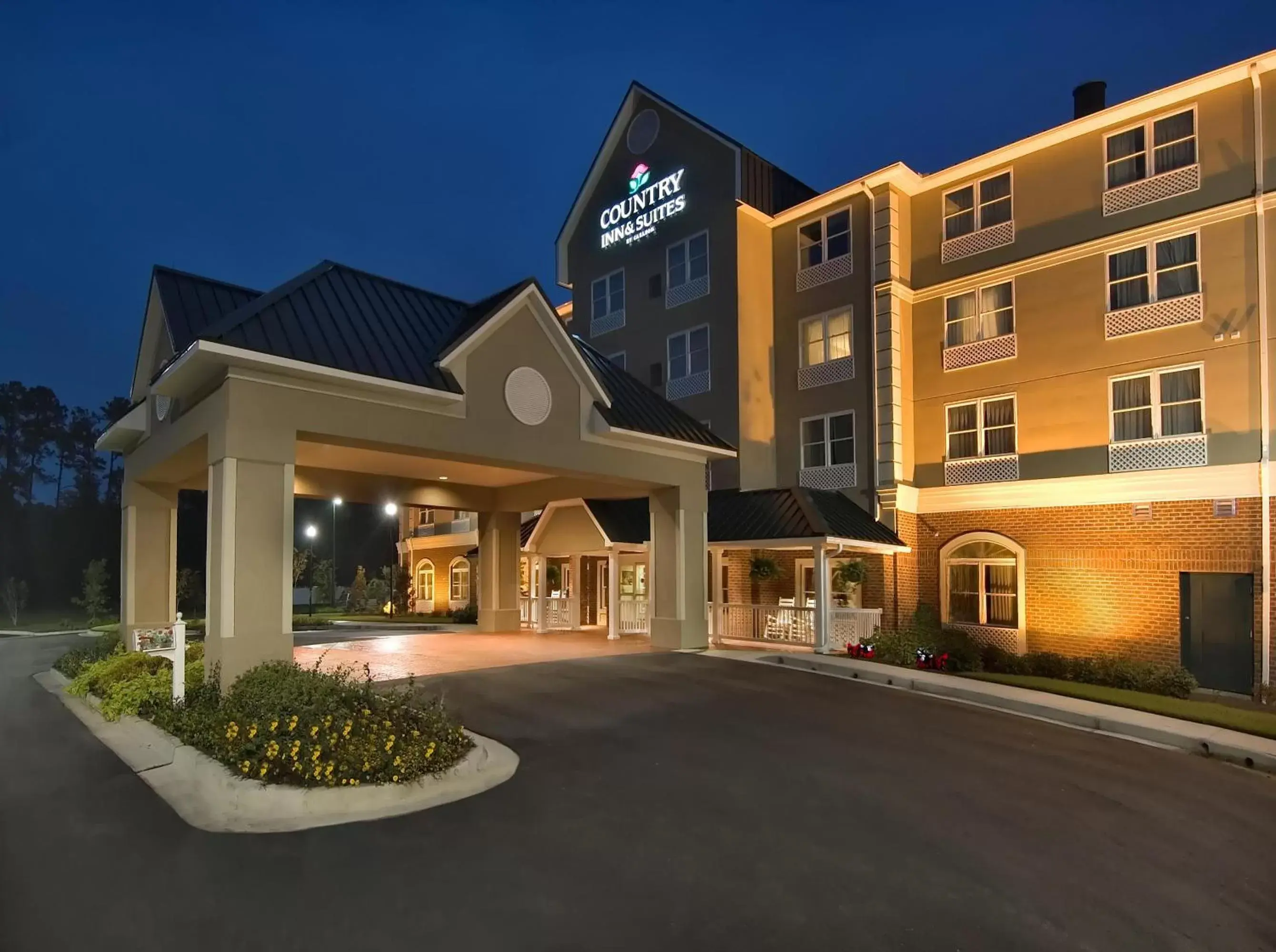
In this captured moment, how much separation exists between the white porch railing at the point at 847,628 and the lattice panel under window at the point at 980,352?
7162 millimetres

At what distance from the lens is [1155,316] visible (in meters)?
18.8

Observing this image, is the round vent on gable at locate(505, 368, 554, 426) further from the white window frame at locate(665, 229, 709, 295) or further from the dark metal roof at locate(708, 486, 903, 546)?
the white window frame at locate(665, 229, 709, 295)

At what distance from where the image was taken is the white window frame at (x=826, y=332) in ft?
76.5

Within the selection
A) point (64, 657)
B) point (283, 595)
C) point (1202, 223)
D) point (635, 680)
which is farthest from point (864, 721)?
point (64, 657)

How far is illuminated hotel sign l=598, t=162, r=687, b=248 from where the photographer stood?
26.7 metres

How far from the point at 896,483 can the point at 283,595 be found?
52.1 ft

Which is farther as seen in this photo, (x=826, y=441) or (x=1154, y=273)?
(x=826, y=441)

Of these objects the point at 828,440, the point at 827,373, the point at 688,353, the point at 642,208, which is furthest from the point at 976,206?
the point at 642,208

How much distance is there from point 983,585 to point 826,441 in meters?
5.82

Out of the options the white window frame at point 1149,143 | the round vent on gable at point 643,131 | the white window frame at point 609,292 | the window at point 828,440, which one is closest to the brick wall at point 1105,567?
the window at point 828,440

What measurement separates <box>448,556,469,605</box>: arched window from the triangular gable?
14.0 m

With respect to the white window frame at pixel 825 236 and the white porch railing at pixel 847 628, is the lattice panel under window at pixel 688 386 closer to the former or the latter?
the white window frame at pixel 825 236

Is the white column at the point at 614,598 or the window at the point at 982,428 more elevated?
the window at the point at 982,428

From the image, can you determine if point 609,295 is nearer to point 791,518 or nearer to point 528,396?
point 791,518
